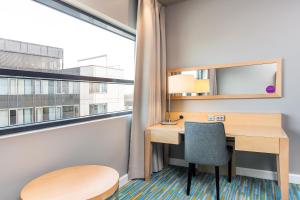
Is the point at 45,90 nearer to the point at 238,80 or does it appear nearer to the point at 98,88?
the point at 98,88

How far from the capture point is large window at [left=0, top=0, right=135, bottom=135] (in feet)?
4.99

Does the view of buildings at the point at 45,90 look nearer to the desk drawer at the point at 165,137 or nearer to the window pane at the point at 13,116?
the window pane at the point at 13,116

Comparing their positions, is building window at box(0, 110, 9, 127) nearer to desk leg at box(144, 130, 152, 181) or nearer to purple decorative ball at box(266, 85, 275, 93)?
desk leg at box(144, 130, 152, 181)

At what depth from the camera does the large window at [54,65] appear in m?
1.52

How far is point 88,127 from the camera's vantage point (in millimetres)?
2033

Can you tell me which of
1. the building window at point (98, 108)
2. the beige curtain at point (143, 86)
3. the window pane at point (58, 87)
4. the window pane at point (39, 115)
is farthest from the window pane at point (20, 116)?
the beige curtain at point (143, 86)

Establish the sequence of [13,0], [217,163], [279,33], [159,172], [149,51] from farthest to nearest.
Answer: [159,172], [149,51], [279,33], [217,163], [13,0]

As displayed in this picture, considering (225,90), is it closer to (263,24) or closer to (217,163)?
(263,24)

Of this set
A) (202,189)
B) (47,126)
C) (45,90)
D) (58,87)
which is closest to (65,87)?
(58,87)

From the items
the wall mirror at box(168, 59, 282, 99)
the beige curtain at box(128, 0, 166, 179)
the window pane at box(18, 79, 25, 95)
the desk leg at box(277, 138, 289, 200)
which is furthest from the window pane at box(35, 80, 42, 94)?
the desk leg at box(277, 138, 289, 200)

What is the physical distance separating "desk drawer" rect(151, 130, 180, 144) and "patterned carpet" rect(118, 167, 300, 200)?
542mm

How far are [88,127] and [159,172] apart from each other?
1.34 metres

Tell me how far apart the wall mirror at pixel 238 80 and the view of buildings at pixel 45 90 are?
1.31 meters

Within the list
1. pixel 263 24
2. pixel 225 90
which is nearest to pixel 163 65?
pixel 225 90
